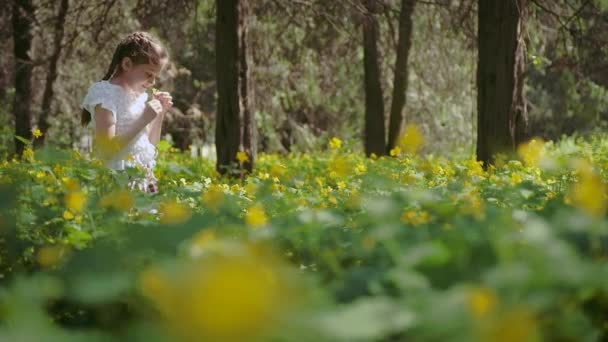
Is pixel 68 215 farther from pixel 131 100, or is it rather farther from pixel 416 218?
pixel 131 100

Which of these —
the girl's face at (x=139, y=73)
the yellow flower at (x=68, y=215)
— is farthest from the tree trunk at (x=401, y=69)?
the yellow flower at (x=68, y=215)

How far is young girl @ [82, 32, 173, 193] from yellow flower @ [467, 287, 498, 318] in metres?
3.10

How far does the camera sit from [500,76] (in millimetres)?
6293

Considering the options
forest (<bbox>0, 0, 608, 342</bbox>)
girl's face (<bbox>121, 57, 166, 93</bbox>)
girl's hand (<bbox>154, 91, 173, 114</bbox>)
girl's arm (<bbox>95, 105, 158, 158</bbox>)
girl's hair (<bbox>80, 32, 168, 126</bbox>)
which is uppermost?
girl's hair (<bbox>80, 32, 168, 126</bbox>)

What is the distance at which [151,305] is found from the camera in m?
1.61

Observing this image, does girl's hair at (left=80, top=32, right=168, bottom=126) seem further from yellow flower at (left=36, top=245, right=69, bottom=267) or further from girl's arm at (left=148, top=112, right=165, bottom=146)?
yellow flower at (left=36, top=245, right=69, bottom=267)

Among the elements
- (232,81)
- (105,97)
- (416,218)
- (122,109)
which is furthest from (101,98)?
(232,81)

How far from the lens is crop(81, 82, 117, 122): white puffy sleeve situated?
425 centimetres

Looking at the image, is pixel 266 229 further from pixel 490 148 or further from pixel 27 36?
pixel 27 36

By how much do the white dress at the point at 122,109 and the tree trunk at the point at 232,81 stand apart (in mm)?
2726

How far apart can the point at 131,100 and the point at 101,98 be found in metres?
0.20

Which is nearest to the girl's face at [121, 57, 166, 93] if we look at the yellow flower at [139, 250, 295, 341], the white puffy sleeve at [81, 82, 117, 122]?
the white puffy sleeve at [81, 82, 117, 122]

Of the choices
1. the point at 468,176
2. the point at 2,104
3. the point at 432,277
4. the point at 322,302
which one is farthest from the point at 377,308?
the point at 2,104

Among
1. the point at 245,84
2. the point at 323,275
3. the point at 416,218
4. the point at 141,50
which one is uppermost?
the point at 141,50
